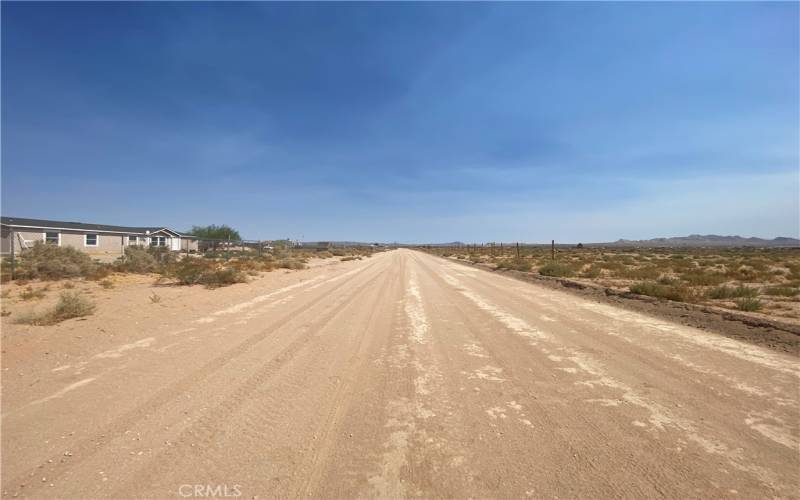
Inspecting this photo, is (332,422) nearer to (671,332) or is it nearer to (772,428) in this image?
(772,428)

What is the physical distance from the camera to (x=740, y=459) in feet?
9.89

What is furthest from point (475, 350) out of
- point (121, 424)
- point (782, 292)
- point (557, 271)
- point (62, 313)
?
point (557, 271)

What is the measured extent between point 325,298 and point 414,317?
3984mm

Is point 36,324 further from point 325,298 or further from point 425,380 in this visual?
point 425,380

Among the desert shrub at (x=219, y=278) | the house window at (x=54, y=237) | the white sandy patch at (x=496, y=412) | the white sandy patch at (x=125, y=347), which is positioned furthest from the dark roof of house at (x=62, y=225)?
the white sandy patch at (x=496, y=412)

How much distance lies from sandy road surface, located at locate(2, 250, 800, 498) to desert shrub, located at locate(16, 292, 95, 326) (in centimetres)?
159

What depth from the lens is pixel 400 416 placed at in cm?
375

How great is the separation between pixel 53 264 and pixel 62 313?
10731 millimetres

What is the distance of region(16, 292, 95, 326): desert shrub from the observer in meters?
7.84

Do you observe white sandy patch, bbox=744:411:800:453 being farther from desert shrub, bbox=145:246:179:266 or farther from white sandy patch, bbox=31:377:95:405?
desert shrub, bbox=145:246:179:266

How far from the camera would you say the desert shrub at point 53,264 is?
51.3ft

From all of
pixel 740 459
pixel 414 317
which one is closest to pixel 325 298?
pixel 414 317

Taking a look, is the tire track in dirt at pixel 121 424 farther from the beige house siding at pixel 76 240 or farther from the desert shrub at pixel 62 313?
the beige house siding at pixel 76 240

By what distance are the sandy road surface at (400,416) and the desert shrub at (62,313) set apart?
5.23 ft
